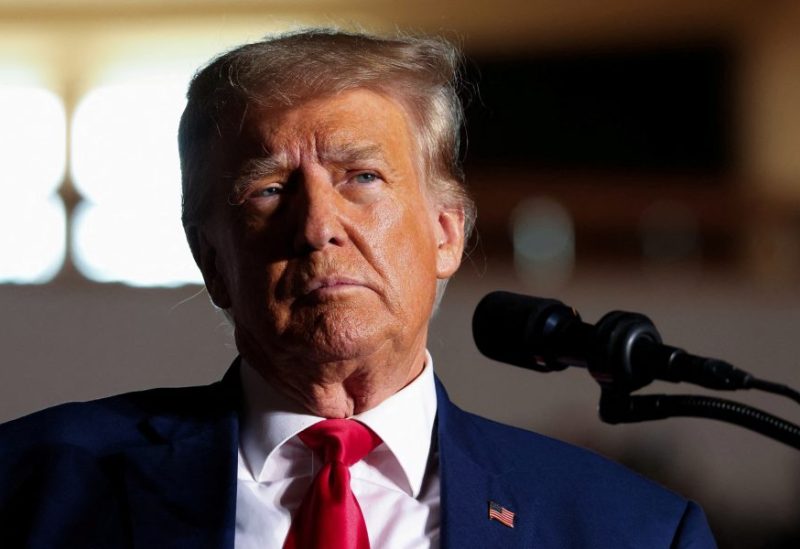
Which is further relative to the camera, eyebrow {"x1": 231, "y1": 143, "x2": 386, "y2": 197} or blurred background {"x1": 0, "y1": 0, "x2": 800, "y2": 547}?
blurred background {"x1": 0, "y1": 0, "x2": 800, "y2": 547}

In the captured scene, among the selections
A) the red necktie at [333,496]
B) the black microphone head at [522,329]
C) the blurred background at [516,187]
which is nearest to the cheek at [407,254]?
the red necktie at [333,496]

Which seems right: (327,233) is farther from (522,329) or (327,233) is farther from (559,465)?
(559,465)

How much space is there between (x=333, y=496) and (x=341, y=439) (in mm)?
97

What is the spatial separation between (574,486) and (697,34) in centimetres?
381

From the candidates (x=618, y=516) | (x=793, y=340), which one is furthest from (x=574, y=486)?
(x=793, y=340)

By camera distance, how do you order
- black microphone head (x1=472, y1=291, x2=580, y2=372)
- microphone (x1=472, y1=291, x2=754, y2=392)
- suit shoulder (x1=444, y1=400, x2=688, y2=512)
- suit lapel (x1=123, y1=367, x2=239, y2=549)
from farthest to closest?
suit shoulder (x1=444, y1=400, x2=688, y2=512) < suit lapel (x1=123, y1=367, x2=239, y2=549) < black microphone head (x1=472, y1=291, x2=580, y2=372) < microphone (x1=472, y1=291, x2=754, y2=392)

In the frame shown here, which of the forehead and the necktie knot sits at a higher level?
the forehead

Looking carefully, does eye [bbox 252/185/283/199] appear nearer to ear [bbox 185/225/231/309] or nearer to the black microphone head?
ear [bbox 185/225/231/309]

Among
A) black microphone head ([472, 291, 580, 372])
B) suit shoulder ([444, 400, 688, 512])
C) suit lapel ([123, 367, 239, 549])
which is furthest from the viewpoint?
suit shoulder ([444, 400, 688, 512])

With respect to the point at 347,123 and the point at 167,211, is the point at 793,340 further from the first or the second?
the point at 347,123

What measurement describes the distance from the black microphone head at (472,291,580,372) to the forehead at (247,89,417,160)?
0.44m

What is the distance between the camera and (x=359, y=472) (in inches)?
78.5

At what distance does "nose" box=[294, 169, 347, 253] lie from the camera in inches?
73.9

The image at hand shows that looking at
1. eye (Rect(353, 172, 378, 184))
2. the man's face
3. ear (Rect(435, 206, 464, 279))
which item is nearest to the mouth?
the man's face
